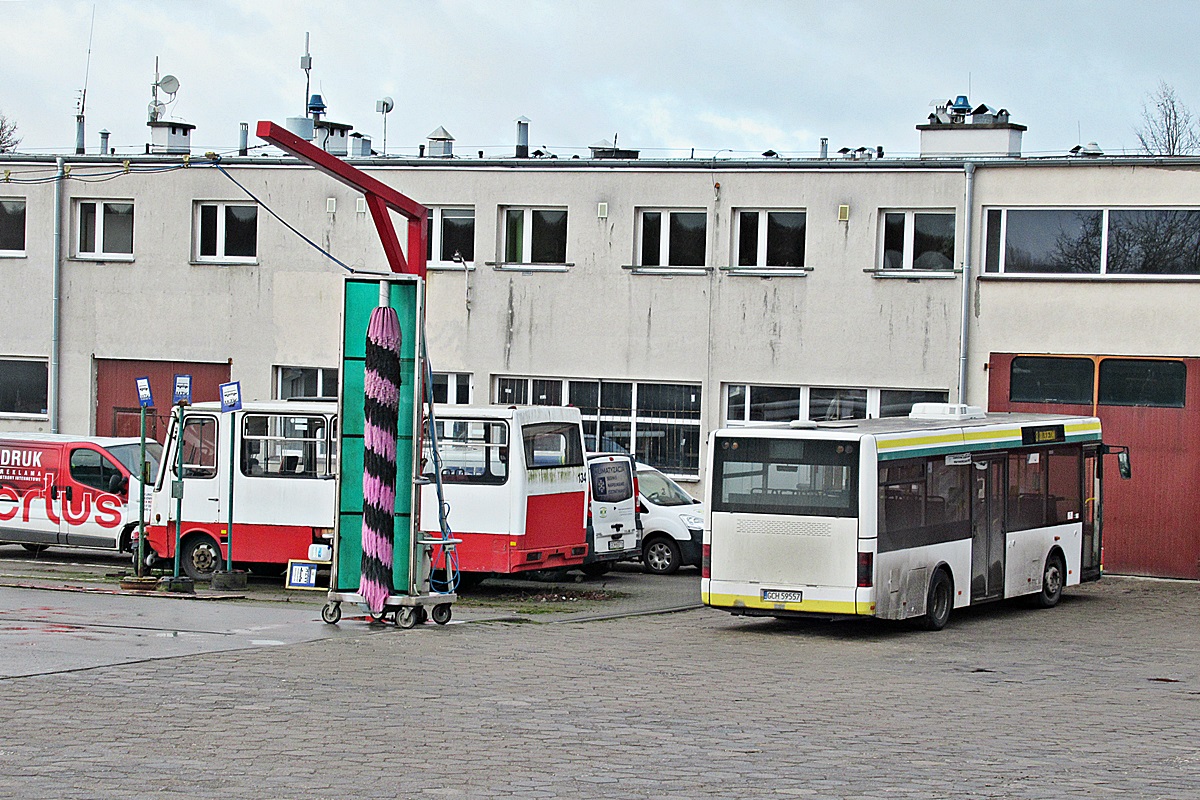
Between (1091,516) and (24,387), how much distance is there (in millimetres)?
21462

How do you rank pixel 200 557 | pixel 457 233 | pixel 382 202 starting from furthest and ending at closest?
pixel 457 233 < pixel 200 557 < pixel 382 202

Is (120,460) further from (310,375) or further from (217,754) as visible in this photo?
(217,754)

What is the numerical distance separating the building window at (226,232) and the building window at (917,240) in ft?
41.0

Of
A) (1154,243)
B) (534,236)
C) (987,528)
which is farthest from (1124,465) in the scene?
(534,236)

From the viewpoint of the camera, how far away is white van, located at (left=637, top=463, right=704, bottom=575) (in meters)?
25.9

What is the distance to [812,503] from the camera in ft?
59.1

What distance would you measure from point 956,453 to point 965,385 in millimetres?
8529

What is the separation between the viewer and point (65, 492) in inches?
1001

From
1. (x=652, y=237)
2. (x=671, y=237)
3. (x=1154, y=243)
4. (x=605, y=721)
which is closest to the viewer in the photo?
(x=605, y=721)

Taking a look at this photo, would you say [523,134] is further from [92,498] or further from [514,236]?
[92,498]

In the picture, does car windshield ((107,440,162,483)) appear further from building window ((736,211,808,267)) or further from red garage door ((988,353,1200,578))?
red garage door ((988,353,1200,578))

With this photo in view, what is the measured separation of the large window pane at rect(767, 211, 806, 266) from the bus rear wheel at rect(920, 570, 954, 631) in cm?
1085

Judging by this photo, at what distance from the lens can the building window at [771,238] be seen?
29094 millimetres

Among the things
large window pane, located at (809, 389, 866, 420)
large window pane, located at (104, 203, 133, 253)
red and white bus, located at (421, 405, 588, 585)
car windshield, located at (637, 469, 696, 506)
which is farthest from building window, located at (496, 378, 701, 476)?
large window pane, located at (104, 203, 133, 253)
